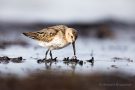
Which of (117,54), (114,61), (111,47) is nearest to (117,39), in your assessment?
(111,47)

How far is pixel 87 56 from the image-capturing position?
15125mm

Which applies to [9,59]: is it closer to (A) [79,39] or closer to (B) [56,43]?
(B) [56,43]

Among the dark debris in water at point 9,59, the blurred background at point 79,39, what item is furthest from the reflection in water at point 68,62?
the dark debris in water at point 9,59

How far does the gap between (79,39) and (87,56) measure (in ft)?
15.6

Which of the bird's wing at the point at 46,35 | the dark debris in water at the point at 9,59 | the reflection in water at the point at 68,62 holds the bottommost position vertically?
the reflection in water at the point at 68,62

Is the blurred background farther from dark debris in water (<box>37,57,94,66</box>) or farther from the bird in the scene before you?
the bird

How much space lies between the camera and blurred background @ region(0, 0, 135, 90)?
37.0ft

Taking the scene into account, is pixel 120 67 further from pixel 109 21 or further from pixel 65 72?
pixel 109 21

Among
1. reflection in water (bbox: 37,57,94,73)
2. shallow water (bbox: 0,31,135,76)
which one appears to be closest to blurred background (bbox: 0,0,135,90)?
shallow water (bbox: 0,31,135,76)

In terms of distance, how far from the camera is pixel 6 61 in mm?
13578

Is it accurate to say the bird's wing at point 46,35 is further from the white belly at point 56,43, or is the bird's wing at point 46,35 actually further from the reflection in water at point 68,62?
the reflection in water at point 68,62

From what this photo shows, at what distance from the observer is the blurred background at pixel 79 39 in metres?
11.3

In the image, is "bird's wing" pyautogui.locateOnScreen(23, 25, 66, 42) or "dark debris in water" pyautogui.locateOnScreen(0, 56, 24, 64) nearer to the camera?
"dark debris in water" pyautogui.locateOnScreen(0, 56, 24, 64)

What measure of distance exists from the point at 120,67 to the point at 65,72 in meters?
1.82
